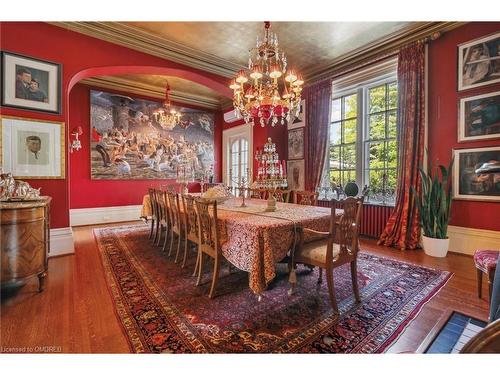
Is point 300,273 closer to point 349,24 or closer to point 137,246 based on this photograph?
point 137,246

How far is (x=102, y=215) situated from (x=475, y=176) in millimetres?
7696

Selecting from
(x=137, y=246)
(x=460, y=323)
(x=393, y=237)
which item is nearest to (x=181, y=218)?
(x=137, y=246)

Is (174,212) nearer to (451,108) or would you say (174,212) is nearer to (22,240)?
(22,240)

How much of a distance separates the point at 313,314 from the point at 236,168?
6.23m

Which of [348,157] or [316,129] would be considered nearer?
[348,157]

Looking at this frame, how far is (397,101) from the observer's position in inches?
167

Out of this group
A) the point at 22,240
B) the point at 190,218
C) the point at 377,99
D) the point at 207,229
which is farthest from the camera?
the point at 377,99

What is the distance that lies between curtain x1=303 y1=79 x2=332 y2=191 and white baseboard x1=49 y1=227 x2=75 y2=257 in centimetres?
473

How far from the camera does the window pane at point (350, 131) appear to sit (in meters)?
5.09

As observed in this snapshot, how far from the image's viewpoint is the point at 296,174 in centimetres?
605

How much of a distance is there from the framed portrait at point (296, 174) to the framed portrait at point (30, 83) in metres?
4.77

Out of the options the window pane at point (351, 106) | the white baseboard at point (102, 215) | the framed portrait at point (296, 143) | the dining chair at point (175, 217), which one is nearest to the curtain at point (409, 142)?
the window pane at point (351, 106)

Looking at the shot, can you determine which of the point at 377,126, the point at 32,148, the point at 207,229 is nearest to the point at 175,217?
the point at 207,229

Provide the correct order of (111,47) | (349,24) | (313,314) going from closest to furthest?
(313,314), (349,24), (111,47)
